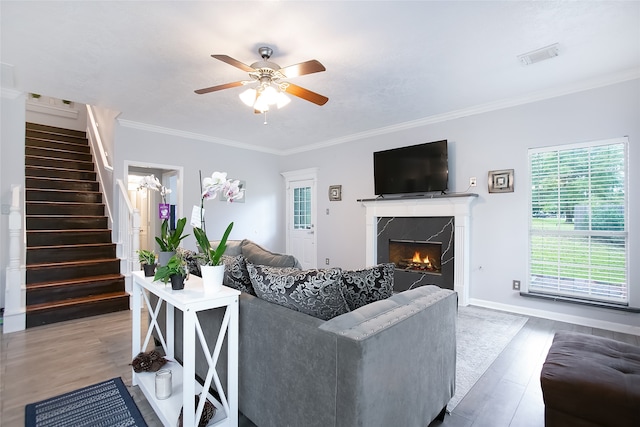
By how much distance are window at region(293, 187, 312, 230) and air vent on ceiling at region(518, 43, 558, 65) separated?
13.4ft

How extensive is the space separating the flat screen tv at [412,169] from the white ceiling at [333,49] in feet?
1.99

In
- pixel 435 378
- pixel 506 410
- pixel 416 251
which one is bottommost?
pixel 506 410

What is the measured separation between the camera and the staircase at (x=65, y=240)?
140 inches

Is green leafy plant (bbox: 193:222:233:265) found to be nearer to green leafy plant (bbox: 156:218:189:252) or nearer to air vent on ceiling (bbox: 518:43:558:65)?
green leafy plant (bbox: 156:218:189:252)

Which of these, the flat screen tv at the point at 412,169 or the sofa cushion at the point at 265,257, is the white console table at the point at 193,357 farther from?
the flat screen tv at the point at 412,169

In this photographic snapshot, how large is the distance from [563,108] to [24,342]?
5.94m

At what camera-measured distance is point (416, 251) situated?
4.62m

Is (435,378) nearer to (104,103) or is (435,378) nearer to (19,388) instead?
(19,388)

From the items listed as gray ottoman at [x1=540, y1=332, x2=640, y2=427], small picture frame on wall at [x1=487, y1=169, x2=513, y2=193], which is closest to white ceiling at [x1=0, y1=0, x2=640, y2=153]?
small picture frame on wall at [x1=487, y1=169, x2=513, y2=193]

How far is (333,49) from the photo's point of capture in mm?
2635

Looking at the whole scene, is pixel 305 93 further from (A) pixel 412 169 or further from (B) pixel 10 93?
(B) pixel 10 93

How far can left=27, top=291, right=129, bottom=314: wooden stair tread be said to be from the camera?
3.35 meters

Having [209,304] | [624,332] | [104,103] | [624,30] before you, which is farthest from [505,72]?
[104,103]

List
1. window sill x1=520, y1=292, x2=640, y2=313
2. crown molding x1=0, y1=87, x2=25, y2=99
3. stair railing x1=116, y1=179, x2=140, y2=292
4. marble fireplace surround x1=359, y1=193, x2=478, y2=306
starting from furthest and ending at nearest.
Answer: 1. marble fireplace surround x1=359, y1=193, x2=478, y2=306
2. stair railing x1=116, y1=179, x2=140, y2=292
3. crown molding x1=0, y1=87, x2=25, y2=99
4. window sill x1=520, y1=292, x2=640, y2=313
